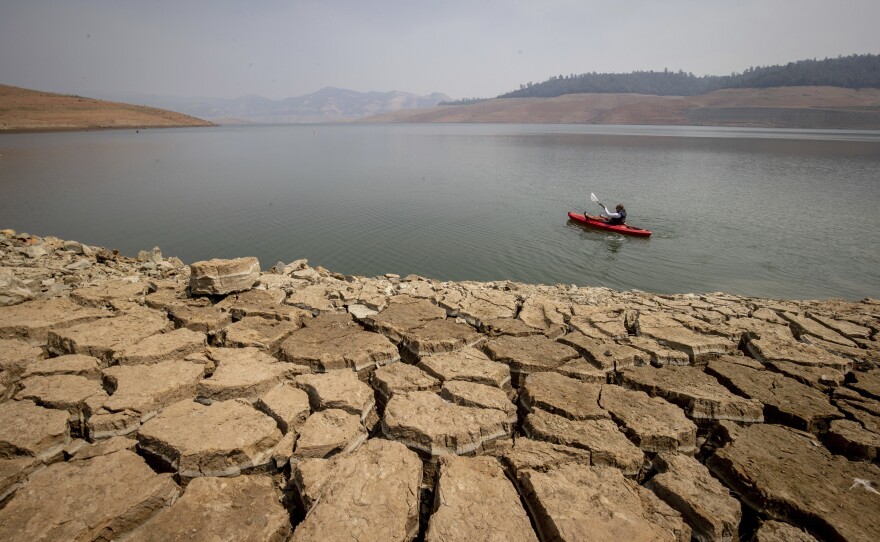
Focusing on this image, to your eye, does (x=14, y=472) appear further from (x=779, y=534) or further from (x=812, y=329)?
(x=812, y=329)

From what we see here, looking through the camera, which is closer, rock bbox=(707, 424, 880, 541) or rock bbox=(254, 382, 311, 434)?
rock bbox=(707, 424, 880, 541)

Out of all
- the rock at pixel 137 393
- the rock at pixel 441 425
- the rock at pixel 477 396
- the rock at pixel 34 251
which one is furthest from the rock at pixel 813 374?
the rock at pixel 34 251

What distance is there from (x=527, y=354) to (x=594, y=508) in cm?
187

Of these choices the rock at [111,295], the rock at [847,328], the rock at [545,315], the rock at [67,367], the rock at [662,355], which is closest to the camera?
the rock at [67,367]

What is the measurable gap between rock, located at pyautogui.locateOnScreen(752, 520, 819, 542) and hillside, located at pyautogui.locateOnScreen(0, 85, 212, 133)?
8216 cm

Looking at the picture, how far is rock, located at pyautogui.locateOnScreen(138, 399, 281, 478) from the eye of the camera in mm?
2811

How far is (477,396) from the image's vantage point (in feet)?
11.6

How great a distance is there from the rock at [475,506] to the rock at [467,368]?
1.01 meters

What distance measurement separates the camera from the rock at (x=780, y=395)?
353 cm

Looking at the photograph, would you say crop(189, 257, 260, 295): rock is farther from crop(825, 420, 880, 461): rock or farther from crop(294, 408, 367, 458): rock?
crop(825, 420, 880, 461): rock

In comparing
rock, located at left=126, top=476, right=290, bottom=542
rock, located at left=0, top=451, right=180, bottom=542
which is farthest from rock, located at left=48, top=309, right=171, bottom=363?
rock, located at left=126, top=476, right=290, bottom=542

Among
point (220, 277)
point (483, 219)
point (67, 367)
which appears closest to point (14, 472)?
point (67, 367)

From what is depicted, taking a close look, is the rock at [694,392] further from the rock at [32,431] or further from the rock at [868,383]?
the rock at [32,431]

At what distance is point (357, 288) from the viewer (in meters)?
6.15
